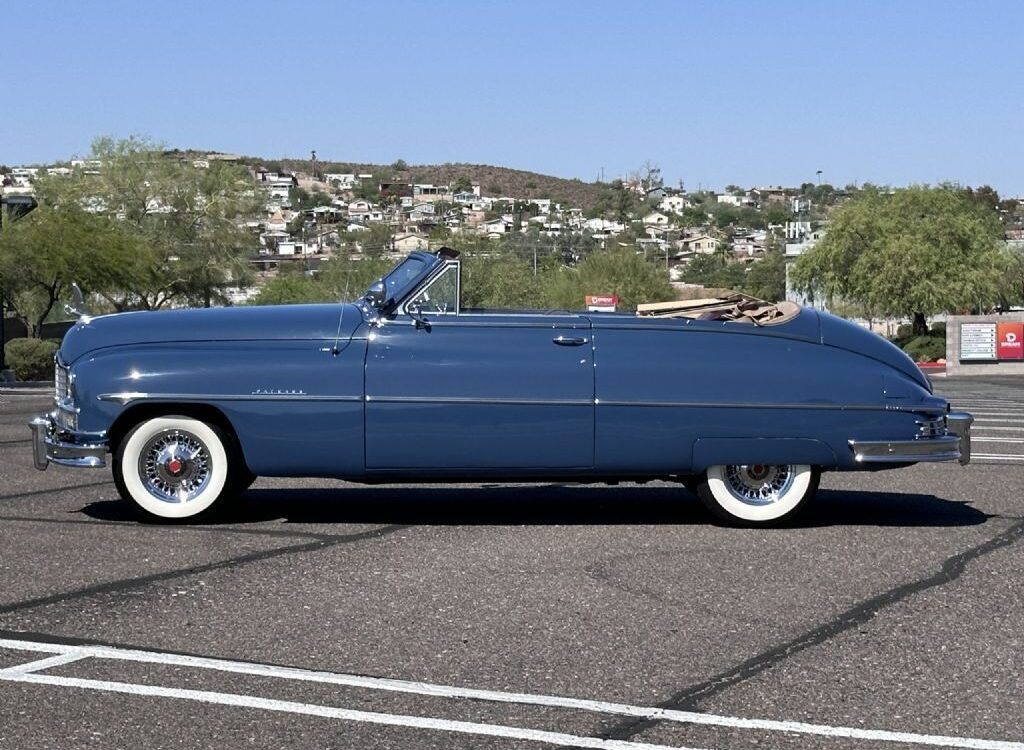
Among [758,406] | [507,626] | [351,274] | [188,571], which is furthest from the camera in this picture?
[351,274]

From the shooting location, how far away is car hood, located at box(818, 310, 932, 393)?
32.3ft

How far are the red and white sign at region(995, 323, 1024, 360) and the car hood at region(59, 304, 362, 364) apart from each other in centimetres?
5835

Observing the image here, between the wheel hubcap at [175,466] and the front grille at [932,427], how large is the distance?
450 cm

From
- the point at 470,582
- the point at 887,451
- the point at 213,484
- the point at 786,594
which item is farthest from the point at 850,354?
the point at 213,484

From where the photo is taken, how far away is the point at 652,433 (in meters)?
9.60

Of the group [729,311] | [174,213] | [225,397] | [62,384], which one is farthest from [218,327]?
[174,213]

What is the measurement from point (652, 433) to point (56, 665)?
4.50 meters

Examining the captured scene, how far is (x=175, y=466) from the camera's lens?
9.72 m

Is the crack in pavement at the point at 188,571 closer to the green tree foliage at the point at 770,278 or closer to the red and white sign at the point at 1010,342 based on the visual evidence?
the red and white sign at the point at 1010,342

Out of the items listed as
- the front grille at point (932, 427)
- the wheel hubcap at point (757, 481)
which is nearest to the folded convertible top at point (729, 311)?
the wheel hubcap at point (757, 481)

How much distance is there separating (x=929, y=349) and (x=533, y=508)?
66.0 meters

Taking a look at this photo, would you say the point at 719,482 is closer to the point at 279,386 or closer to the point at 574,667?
the point at 279,386

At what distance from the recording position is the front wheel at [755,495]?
387 inches

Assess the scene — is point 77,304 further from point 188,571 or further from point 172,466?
point 188,571
